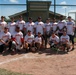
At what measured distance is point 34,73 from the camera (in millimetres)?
8844

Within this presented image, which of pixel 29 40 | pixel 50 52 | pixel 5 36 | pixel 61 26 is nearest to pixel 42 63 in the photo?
pixel 50 52

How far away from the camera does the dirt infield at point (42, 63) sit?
9156 millimetres

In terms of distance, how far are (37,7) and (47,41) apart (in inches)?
99.8

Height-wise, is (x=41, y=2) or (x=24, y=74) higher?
(x=41, y=2)

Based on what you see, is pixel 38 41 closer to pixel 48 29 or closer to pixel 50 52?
pixel 50 52

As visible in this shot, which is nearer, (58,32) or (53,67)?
(53,67)

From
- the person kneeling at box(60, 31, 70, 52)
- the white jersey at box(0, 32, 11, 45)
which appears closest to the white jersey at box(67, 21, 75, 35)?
the person kneeling at box(60, 31, 70, 52)

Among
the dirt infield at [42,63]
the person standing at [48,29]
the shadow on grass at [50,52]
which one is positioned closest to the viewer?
the dirt infield at [42,63]

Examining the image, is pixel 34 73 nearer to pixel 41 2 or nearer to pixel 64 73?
pixel 64 73

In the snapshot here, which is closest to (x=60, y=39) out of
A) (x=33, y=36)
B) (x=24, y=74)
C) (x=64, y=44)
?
(x=64, y=44)

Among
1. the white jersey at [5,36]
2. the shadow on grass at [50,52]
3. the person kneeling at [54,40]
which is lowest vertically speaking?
the shadow on grass at [50,52]

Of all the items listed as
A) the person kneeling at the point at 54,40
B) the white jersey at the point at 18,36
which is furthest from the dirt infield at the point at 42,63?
the white jersey at the point at 18,36

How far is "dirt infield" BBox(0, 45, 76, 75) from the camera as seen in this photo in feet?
30.0

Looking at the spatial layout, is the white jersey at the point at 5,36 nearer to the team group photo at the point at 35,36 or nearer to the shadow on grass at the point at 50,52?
the team group photo at the point at 35,36
